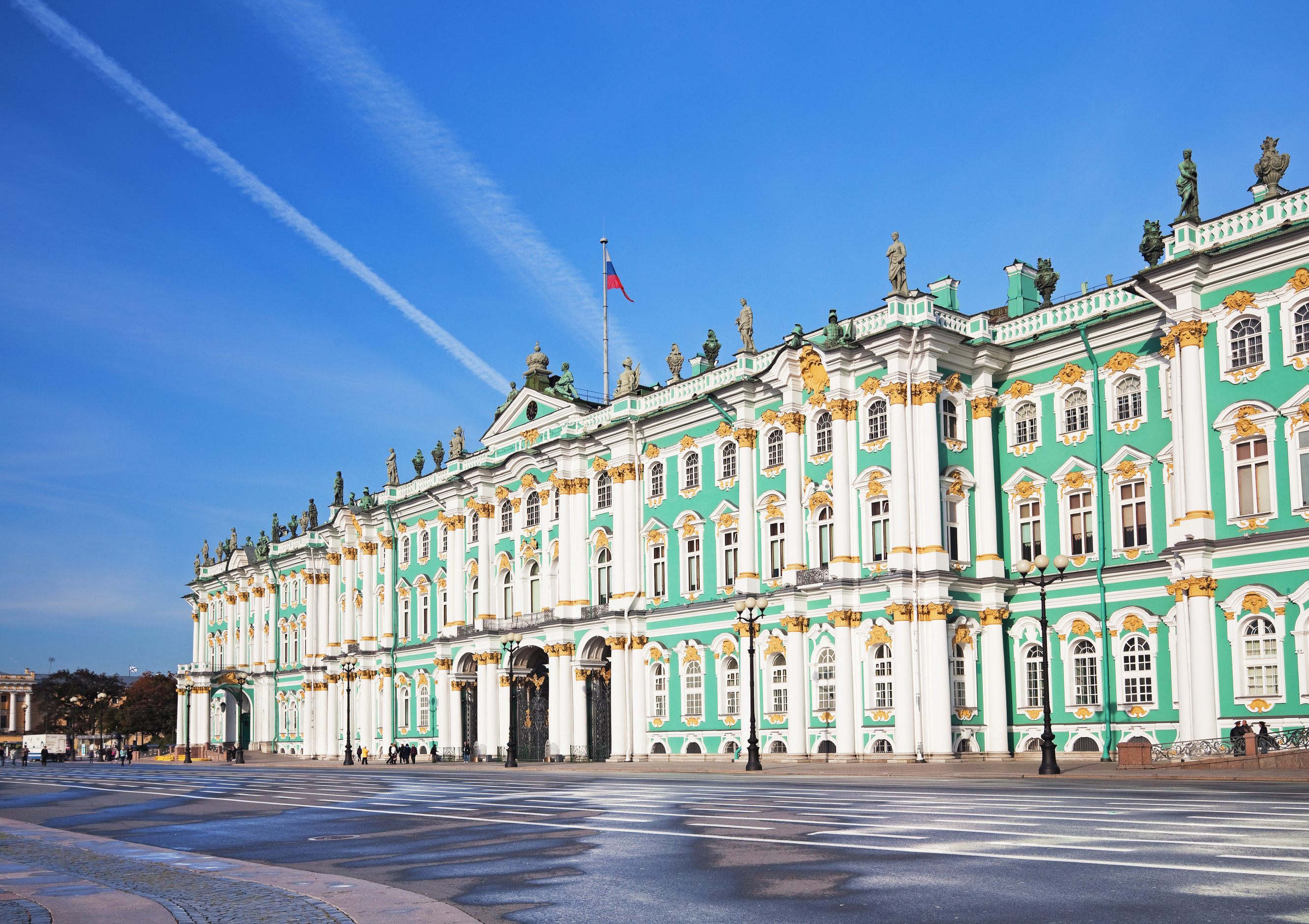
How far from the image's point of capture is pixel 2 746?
16650 centimetres

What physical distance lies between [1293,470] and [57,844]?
33068mm

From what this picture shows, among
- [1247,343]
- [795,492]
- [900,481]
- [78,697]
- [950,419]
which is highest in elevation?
[1247,343]

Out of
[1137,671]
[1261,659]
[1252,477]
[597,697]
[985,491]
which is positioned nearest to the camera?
[1261,659]

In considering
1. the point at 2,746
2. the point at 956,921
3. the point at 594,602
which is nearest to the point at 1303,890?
the point at 956,921

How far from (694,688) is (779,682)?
558cm

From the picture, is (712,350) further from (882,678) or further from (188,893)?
(188,893)

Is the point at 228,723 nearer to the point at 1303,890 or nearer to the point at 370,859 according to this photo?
the point at 370,859

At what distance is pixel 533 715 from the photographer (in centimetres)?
6338

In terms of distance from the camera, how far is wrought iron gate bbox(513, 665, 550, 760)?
206 ft

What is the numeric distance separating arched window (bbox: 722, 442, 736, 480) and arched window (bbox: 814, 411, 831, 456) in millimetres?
5024

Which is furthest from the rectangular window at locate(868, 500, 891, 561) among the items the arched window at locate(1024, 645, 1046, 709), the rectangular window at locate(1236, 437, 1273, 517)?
the rectangular window at locate(1236, 437, 1273, 517)

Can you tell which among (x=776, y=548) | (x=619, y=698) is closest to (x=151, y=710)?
(x=619, y=698)

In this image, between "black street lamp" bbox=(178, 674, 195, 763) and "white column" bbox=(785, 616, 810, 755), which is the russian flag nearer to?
"white column" bbox=(785, 616, 810, 755)

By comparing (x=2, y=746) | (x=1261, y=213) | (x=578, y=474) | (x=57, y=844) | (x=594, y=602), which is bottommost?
(x=2, y=746)
